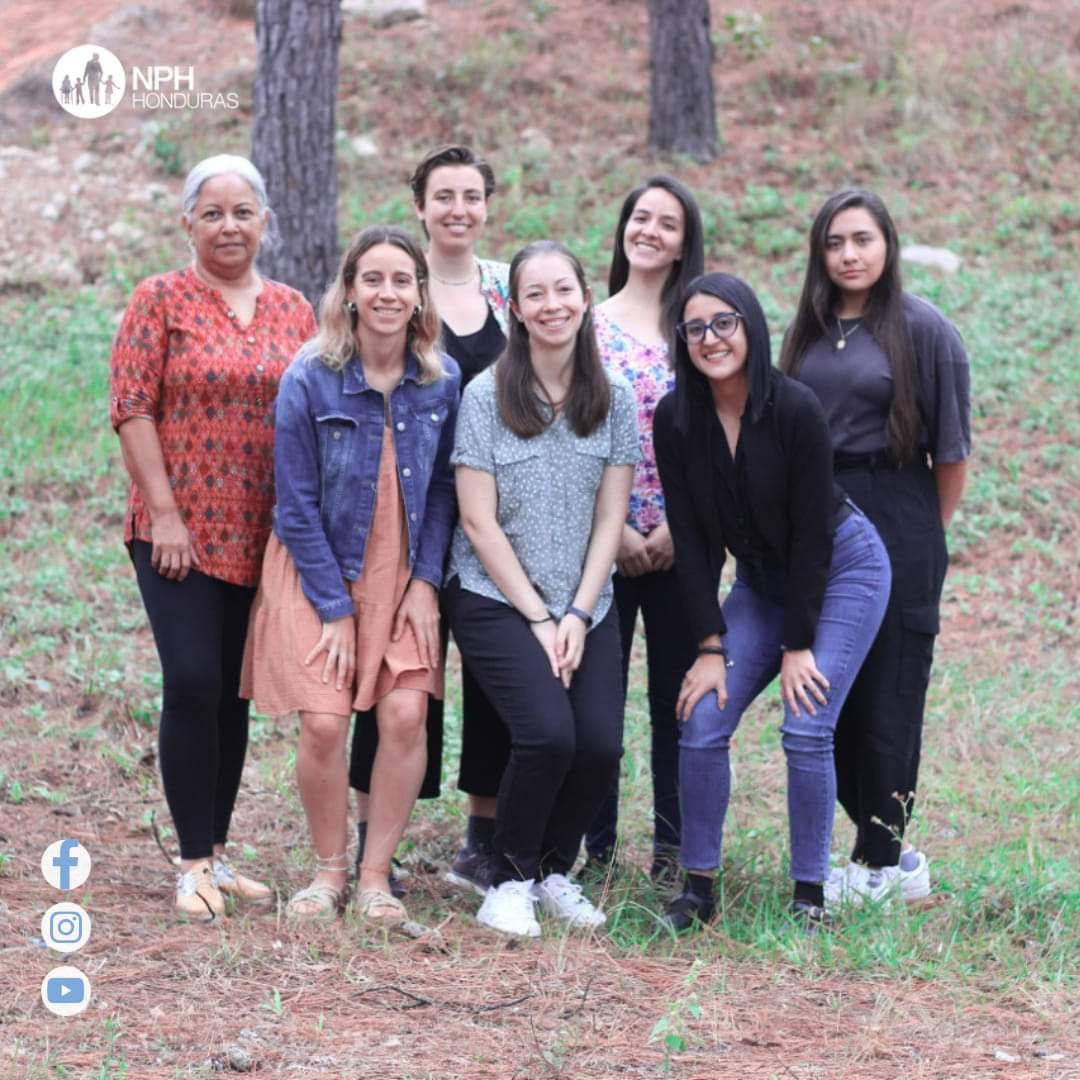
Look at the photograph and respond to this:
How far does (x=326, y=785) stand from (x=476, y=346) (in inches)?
56.3

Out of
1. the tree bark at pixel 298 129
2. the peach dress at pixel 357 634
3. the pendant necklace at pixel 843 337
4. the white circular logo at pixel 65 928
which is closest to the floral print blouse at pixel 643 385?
the pendant necklace at pixel 843 337

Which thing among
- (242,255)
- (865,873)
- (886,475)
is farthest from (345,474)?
(865,873)

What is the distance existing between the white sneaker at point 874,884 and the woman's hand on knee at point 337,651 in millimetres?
1565

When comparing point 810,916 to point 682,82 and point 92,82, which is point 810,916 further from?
point 682,82

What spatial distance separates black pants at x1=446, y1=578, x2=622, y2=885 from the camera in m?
4.21

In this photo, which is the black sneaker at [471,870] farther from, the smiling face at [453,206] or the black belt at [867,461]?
the smiling face at [453,206]

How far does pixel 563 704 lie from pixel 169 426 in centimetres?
138

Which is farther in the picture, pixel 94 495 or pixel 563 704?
pixel 94 495

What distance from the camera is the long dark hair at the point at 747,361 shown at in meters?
4.19

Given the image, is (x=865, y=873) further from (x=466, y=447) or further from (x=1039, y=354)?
(x=1039, y=354)

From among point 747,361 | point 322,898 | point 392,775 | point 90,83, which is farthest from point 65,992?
point 90,83

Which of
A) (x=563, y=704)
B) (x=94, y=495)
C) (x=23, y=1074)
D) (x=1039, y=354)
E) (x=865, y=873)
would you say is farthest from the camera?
(x=1039, y=354)

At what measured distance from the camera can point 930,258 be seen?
10820 mm

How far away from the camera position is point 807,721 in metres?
4.25
